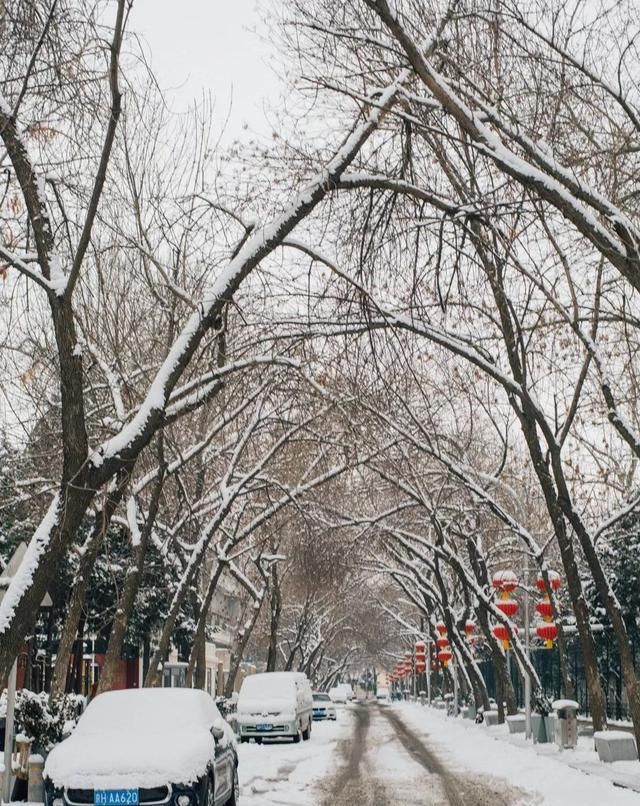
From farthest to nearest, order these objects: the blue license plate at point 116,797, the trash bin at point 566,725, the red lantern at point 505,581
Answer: the red lantern at point 505,581 → the trash bin at point 566,725 → the blue license plate at point 116,797

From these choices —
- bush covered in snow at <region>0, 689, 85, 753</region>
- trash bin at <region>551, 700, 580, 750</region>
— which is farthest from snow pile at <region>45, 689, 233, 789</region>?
trash bin at <region>551, 700, 580, 750</region>

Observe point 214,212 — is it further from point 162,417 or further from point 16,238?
point 162,417

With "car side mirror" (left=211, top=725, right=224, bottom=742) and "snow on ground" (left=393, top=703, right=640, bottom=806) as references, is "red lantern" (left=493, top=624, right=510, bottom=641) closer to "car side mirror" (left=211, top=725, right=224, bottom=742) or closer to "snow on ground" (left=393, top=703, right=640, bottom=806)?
"snow on ground" (left=393, top=703, right=640, bottom=806)

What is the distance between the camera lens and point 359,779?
18562mm

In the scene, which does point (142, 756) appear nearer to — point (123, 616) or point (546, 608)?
point (123, 616)

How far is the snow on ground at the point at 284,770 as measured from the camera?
51.0ft

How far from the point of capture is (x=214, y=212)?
13.8 metres

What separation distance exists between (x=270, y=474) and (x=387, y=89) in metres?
20.1

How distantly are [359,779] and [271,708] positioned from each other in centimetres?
1179

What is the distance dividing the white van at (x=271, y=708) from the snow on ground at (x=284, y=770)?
16.1 inches

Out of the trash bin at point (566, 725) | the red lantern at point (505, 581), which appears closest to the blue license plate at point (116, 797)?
the trash bin at point (566, 725)

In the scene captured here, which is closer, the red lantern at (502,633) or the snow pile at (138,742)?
the snow pile at (138,742)

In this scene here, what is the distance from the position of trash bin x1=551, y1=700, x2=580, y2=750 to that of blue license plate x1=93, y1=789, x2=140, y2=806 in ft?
50.3

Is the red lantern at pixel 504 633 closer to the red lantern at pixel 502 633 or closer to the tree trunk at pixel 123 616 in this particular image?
the red lantern at pixel 502 633
